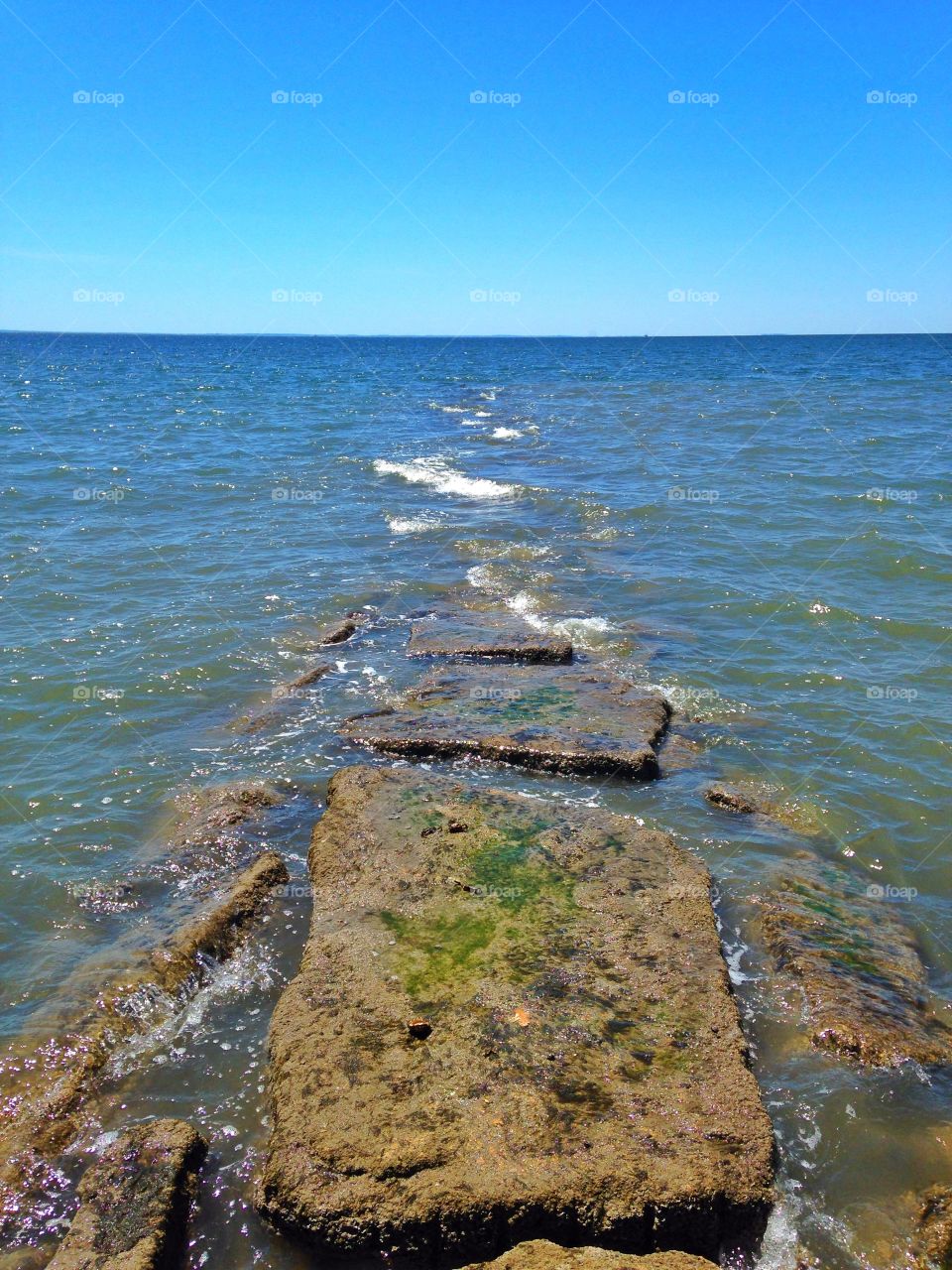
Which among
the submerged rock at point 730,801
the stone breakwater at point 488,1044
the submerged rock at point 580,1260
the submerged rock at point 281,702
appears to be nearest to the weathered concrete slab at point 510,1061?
the stone breakwater at point 488,1044

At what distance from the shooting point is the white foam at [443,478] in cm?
1936

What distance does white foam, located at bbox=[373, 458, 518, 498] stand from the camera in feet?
63.5

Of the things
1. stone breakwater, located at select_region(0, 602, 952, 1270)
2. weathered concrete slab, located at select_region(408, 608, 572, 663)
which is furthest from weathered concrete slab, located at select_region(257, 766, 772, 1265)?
weathered concrete slab, located at select_region(408, 608, 572, 663)

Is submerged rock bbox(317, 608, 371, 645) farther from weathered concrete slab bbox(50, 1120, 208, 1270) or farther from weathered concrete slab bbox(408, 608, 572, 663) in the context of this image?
weathered concrete slab bbox(50, 1120, 208, 1270)

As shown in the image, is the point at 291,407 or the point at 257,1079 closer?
the point at 257,1079

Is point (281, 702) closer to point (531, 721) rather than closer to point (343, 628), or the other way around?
point (343, 628)

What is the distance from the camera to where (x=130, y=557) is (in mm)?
13852

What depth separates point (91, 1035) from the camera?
15.0ft

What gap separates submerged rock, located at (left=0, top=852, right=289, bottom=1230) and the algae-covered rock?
3695 mm

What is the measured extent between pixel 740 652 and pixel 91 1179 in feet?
27.9

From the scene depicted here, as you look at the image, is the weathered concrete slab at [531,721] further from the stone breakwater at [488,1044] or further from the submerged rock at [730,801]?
the stone breakwater at [488,1044]

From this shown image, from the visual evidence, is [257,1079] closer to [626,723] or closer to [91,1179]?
[91,1179]

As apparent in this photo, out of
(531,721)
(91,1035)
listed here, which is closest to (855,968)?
(531,721)

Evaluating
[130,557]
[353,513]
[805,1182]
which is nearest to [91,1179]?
[805,1182]
